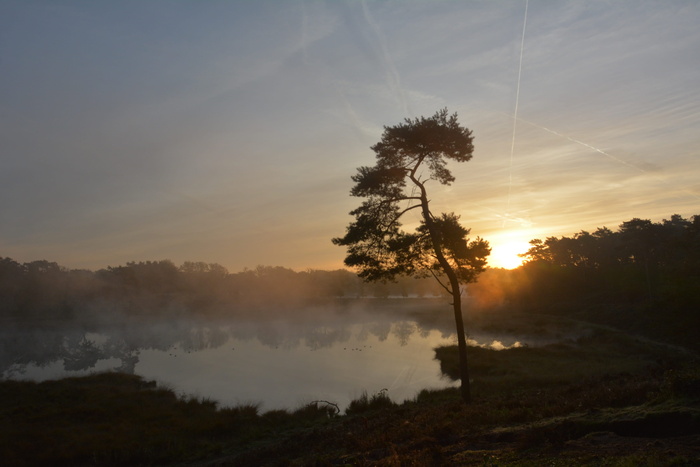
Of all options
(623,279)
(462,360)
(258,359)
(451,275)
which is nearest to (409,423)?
(462,360)

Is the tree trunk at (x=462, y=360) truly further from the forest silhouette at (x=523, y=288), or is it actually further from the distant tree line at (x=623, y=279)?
the distant tree line at (x=623, y=279)

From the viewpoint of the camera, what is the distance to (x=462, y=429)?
13.3 m

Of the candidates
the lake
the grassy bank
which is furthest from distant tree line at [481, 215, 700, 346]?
the lake

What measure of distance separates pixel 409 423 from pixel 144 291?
485ft

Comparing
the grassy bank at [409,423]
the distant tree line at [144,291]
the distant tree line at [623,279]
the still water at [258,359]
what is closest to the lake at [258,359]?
the still water at [258,359]

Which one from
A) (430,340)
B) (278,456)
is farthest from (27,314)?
(278,456)

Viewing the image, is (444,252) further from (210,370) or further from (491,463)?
(210,370)

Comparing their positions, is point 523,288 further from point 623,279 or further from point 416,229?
point 416,229

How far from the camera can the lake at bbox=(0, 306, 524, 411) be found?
31.4 m

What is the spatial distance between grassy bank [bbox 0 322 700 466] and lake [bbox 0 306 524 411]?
4.01m

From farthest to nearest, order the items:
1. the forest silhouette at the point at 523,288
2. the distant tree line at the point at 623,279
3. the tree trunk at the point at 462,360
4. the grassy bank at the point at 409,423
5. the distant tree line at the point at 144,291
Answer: the distant tree line at the point at 144,291, the forest silhouette at the point at 523,288, the distant tree line at the point at 623,279, the tree trunk at the point at 462,360, the grassy bank at the point at 409,423

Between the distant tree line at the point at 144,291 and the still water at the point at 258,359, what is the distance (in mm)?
40684

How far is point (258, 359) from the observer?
46.1 m

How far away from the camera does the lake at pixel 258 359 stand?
103 ft
